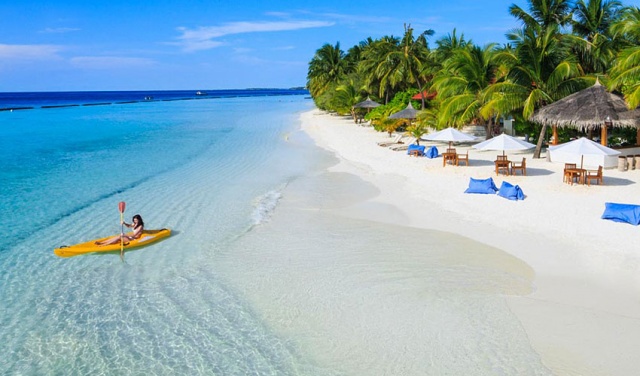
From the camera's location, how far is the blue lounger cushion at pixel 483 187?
13734mm

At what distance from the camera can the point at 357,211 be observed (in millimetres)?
13148

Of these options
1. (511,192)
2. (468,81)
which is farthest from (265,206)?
(468,81)

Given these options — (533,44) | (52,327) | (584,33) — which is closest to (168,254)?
(52,327)

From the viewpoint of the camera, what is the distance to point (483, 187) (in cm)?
1384

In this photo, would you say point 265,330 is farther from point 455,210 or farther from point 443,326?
point 455,210

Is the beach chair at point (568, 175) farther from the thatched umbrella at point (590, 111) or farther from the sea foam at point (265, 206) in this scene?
the sea foam at point (265, 206)

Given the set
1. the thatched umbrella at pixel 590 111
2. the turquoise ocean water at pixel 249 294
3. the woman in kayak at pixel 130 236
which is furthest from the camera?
the thatched umbrella at pixel 590 111

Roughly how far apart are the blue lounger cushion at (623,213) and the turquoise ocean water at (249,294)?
317cm

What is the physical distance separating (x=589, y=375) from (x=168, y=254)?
772 cm

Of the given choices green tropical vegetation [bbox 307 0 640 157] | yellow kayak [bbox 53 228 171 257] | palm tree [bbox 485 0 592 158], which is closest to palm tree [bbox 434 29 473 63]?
green tropical vegetation [bbox 307 0 640 157]

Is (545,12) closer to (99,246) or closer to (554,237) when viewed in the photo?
(554,237)

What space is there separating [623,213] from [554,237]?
5.70ft

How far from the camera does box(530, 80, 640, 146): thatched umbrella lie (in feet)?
53.9

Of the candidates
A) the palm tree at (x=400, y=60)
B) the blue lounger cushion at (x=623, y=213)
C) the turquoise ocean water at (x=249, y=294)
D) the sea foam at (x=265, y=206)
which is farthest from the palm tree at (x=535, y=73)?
the palm tree at (x=400, y=60)
